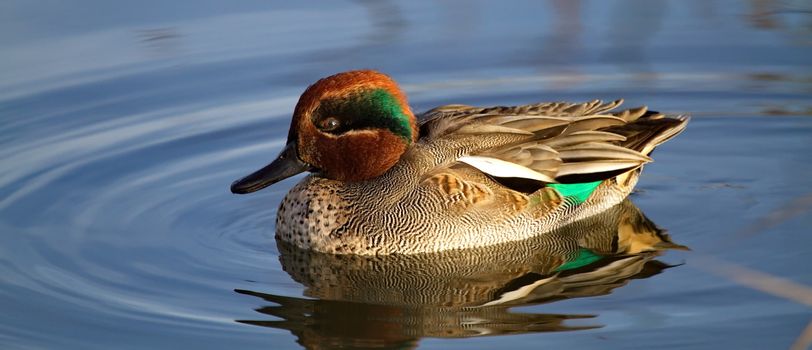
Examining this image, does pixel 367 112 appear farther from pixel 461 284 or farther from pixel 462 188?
→ pixel 461 284

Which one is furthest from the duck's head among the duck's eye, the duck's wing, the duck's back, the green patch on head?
the green patch on head

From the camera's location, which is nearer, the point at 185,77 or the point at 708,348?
the point at 708,348

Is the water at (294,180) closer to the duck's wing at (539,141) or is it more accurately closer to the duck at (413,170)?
the duck at (413,170)

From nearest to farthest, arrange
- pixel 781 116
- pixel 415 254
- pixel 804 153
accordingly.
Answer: pixel 415 254, pixel 804 153, pixel 781 116

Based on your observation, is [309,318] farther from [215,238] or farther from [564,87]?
[564,87]

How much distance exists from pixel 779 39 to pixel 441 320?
5654 mm

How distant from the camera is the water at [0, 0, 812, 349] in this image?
282 inches

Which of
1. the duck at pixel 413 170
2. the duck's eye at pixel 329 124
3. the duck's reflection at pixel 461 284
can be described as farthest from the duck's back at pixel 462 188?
the duck's eye at pixel 329 124

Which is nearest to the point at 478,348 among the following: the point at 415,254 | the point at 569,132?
the point at 415,254

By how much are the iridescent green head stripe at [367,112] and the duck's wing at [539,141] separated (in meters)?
0.24

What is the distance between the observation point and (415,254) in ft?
27.7

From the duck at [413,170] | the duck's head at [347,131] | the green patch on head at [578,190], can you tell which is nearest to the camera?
the duck's head at [347,131]

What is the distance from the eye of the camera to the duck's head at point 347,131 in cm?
827

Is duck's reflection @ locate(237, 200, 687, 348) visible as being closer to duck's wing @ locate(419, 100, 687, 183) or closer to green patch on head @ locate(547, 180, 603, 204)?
green patch on head @ locate(547, 180, 603, 204)
